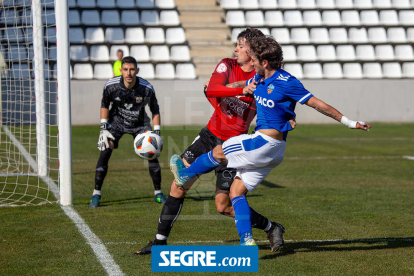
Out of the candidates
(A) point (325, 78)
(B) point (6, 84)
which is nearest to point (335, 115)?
(B) point (6, 84)

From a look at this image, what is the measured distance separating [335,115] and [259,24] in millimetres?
17598

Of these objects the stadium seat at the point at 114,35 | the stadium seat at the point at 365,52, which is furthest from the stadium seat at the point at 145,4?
the stadium seat at the point at 365,52

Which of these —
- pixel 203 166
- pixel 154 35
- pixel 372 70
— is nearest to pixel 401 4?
pixel 372 70

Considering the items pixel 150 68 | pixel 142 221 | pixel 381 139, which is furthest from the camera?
pixel 150 68

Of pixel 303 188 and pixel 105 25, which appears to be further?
pixel 105 25

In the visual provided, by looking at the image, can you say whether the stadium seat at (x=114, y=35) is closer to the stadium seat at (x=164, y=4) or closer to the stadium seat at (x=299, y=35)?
the stadium seat at (x=164, y=4)

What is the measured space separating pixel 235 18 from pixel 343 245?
56.4 feet

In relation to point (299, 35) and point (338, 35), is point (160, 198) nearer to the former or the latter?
point (299, 35)

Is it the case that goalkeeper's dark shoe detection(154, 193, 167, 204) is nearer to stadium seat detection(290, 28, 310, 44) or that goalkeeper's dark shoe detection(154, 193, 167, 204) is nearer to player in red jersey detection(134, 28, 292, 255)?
player in red jersey detection(134, 28, 292, 255)

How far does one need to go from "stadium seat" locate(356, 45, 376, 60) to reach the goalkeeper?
16.4 metres

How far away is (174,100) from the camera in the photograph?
19031 mm

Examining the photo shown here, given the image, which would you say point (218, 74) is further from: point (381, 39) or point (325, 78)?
point (381, 39)

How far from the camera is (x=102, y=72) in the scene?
18.9 metres

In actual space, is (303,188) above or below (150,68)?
below
